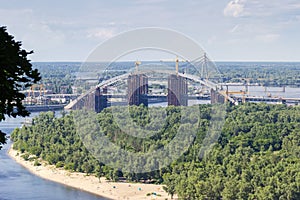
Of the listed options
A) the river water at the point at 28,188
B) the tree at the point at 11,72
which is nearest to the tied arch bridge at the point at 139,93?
the river water at the point at 28,188

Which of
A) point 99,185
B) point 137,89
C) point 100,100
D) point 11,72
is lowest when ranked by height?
point 99,185

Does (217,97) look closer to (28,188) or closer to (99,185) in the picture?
(99,185)

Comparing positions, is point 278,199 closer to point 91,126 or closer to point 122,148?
point 122,148

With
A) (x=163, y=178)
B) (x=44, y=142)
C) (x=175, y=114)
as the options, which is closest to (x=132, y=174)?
(x=163, y=178)

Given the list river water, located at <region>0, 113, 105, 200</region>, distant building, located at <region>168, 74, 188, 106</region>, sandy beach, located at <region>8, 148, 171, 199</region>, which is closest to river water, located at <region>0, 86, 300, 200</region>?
river water, located at <region>0, 113, 105, 200</region>

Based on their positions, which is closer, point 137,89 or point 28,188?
point 28,188

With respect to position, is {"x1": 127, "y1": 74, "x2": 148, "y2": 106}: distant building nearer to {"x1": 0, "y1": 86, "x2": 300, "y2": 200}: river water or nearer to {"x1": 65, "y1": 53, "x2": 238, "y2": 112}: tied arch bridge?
{"x1": 65, "y1": 53, "x2": 238, "y2": 112}: tied arch bridge

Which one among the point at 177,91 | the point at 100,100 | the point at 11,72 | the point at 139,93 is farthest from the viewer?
the point at 139,93

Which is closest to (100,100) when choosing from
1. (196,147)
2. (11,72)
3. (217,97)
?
(217,97)
